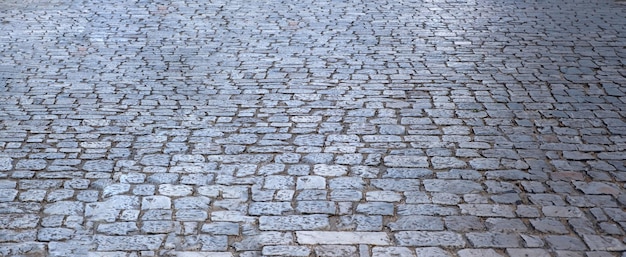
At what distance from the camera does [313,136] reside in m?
6.45

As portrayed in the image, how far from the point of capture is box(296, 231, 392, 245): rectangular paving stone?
4.73m

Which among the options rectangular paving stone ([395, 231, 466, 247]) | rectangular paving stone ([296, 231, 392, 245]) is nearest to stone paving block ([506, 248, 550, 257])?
rectangular paving stone ([395, 231, 466, 247])

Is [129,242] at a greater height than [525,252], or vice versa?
[129,242]

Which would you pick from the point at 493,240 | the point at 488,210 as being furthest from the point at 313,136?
the point at 493,240

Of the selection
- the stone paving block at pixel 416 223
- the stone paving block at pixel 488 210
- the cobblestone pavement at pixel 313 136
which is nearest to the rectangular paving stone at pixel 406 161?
the cobblestone pavement at pixel 313 136

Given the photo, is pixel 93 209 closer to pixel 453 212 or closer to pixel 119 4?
pixel 453 212

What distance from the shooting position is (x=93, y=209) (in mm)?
5191

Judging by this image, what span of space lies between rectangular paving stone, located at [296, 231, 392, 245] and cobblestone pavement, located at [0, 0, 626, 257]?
0.05 feet

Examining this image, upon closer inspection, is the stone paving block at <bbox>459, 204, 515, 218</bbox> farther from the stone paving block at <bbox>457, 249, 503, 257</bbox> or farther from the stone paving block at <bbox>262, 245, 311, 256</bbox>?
the stone paving block at <bbox>262, 245, 311, 256</bbox>

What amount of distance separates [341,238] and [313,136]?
1799mm

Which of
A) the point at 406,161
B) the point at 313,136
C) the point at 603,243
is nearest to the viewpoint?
the point at 603,243

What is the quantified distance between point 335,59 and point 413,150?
2.81m

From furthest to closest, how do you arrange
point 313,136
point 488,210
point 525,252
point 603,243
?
point 313,136
point 488,210
point 603,243
point 525,252

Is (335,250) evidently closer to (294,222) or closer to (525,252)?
(294,222)
